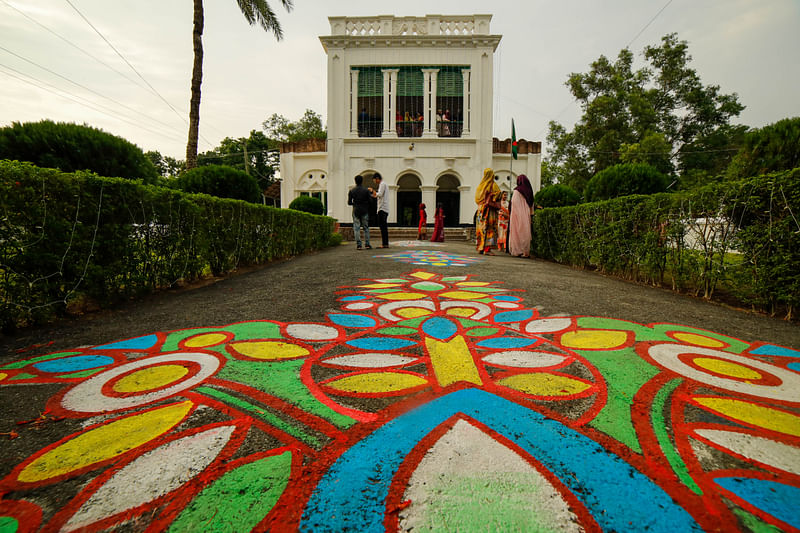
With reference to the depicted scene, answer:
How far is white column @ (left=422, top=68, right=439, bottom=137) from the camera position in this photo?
17.4m

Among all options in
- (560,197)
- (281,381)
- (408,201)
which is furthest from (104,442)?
(408,201)

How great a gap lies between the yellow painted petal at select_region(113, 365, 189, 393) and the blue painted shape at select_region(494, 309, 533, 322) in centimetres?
222

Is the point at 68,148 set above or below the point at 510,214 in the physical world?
above

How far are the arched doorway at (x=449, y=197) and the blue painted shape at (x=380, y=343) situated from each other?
18.2 m

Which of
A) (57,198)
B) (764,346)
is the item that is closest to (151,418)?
(57,198)

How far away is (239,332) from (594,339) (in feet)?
8.41

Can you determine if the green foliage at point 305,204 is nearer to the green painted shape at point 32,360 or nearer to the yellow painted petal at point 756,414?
the green painted shape at point 32,360

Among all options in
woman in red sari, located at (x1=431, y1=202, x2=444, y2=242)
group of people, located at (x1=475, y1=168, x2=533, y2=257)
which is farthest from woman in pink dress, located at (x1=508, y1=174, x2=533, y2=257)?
woman in red sari, located at (x1=431, y1=202, x2=444, y2=242)

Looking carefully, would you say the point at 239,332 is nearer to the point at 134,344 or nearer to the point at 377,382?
the point at 134,344

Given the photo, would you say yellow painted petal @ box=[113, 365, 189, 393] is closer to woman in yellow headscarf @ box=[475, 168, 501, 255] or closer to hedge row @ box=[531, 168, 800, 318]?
hedge row @ box=[531, 168, 800, 318]

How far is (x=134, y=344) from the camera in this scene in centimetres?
221

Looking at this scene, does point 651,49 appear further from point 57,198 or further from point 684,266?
point 57,198

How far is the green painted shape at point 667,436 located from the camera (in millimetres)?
1001

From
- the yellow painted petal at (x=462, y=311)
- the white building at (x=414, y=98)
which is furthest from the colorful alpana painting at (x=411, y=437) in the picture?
the white building at (x=414, y=98)
